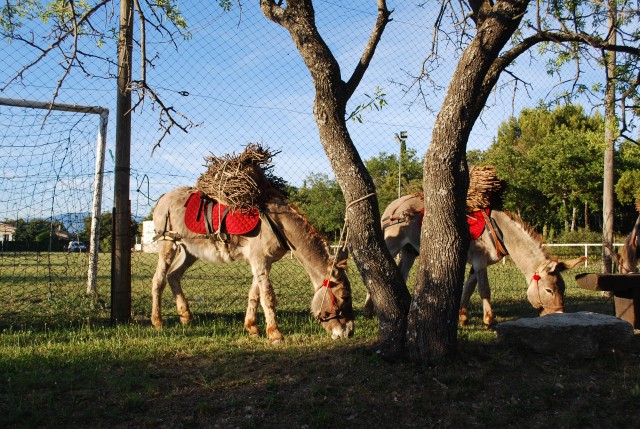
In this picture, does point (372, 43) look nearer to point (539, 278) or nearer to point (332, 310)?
point (332, 310)

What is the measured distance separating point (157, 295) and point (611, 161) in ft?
33.2

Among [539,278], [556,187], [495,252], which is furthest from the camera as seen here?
[556,187]

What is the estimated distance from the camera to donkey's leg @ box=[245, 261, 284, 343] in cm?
590

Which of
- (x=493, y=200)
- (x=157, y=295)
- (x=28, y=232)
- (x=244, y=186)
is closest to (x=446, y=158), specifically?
(x=244, y=186)

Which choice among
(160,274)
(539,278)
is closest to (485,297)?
(539,278)

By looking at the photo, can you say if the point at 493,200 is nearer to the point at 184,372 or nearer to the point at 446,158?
the point at 446,158

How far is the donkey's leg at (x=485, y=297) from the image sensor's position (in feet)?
24.2

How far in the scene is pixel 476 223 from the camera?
7.77m

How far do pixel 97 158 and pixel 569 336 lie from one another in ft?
24.7

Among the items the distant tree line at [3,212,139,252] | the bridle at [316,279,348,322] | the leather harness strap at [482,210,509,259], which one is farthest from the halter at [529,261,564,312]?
the distant tree line at [3,212,139,252]

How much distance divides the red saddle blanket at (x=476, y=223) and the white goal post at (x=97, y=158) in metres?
A: 5.65

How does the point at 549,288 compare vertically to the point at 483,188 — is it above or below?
below

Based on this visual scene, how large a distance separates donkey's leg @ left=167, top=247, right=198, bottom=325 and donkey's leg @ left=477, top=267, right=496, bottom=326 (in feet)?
13.6

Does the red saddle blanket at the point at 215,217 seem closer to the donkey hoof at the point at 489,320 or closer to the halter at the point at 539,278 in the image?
the donkey hoof at the point at 489,320
